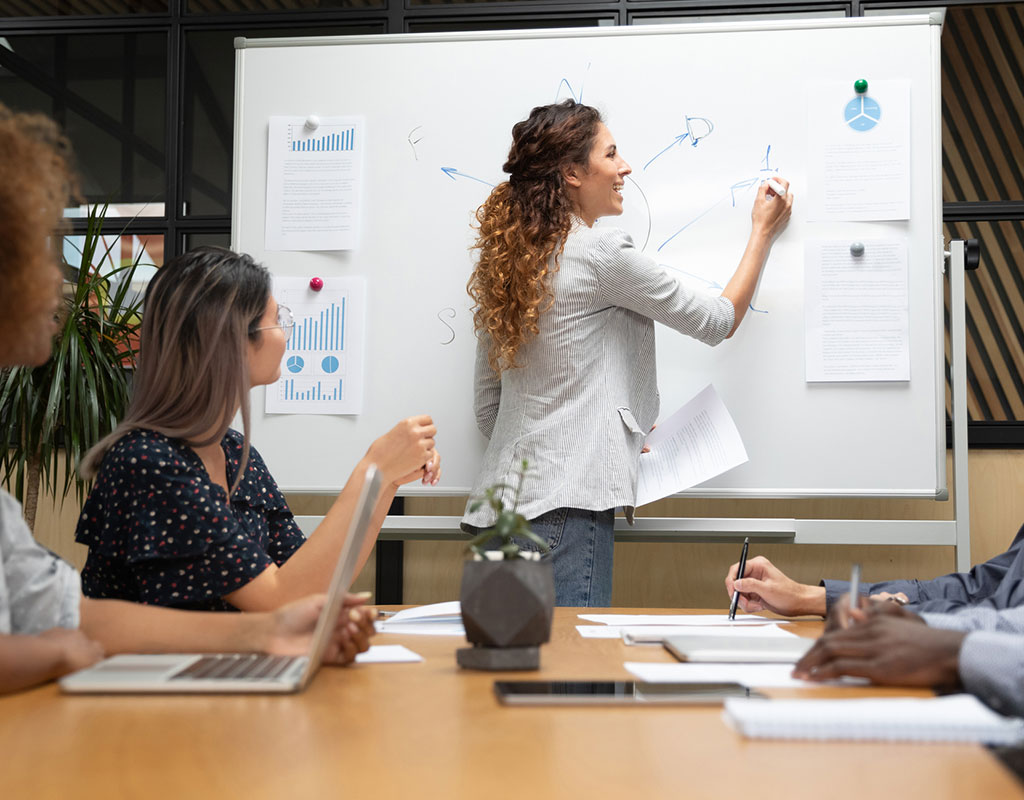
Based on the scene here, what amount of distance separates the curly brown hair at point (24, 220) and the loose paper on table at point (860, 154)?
195 centimetres

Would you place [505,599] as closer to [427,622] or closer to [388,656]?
[388,656]

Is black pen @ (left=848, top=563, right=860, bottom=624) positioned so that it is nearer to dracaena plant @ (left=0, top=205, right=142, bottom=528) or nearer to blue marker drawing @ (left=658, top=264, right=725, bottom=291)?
blue marker drawing @ (left=658, top=264, right=725, bottom=291)

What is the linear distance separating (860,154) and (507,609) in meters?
1.93

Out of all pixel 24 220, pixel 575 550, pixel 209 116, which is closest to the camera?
pixel 24 220

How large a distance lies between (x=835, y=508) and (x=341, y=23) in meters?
2.20

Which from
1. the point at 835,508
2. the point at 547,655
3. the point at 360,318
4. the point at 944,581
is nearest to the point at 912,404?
the point at 835,508

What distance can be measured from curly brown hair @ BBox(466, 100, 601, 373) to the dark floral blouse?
0.93 metres

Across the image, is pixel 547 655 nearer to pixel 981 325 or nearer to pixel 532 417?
pixel 532 417

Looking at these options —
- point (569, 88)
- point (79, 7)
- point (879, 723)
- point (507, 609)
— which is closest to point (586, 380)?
point (569, 88)

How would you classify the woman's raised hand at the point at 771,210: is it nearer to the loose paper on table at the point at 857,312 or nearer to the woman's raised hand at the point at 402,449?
the loose paper on table at the point at 857,312

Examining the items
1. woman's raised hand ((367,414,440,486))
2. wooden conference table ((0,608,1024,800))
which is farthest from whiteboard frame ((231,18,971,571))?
wooden conference table ((0,608,1024,800))

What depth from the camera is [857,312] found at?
96.5 inches

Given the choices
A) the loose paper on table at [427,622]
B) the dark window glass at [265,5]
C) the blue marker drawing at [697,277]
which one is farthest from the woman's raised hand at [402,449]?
the dark window glass at [265,5]

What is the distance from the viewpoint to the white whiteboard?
96.5 inches
